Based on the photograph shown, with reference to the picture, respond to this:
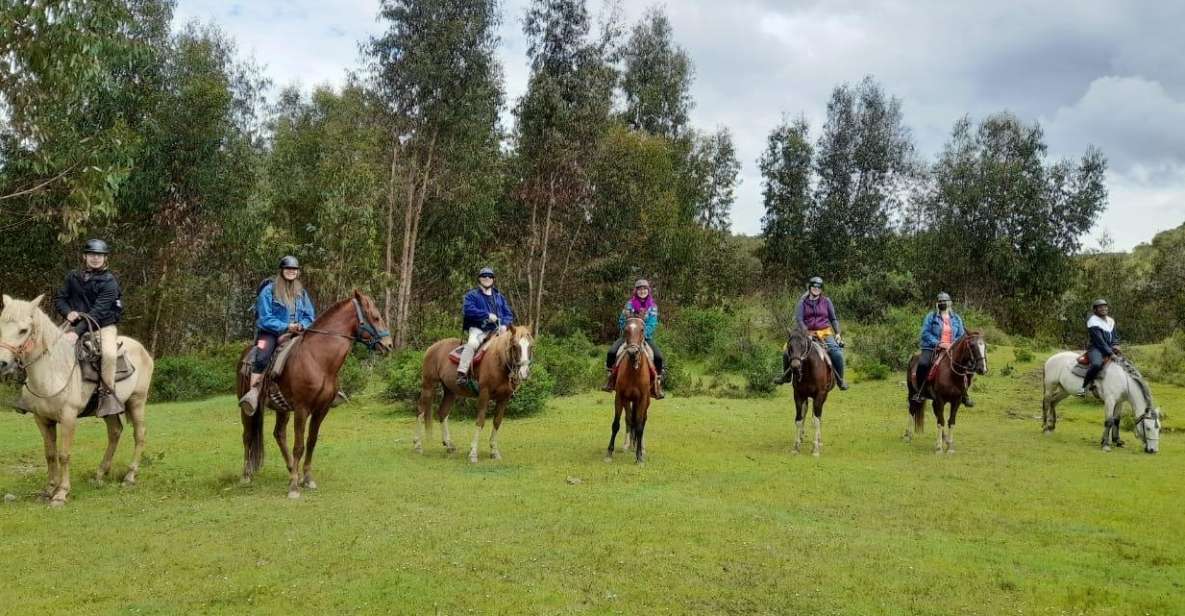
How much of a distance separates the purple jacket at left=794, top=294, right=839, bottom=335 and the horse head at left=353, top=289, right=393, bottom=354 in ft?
24.1

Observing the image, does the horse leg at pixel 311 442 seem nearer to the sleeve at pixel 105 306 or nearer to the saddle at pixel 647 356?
the sleeve at pixel 105 306

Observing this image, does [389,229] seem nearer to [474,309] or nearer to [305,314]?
[474,309]

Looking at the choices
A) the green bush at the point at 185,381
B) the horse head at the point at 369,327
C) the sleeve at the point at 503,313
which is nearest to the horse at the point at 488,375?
the sleeve at the point at 503,313

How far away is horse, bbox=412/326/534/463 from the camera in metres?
11.3

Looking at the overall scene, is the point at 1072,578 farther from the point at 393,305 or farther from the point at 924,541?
the point at 393,305

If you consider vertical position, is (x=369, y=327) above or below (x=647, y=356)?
above

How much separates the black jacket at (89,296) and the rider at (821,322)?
33.1ft

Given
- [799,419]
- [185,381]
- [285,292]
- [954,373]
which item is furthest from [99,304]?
[954,373]

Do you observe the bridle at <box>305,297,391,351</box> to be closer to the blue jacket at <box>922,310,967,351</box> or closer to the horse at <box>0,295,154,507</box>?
the horse at <box>0,295,154,507</box>

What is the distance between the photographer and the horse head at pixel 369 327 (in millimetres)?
9680

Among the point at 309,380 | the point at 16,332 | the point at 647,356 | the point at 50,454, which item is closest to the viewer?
the point at 16,332

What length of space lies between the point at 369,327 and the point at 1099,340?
13.1 metres

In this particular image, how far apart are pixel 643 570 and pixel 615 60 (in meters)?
26.3

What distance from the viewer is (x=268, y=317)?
9.41 m
